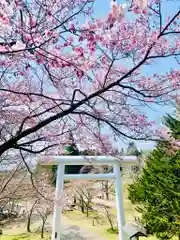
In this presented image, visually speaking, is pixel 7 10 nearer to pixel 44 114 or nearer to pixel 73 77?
pixel 73 77

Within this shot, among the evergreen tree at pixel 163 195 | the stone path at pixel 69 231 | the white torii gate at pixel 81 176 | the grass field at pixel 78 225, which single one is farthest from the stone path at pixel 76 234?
the white torii gate at pixel 81 176

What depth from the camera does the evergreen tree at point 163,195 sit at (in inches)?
233

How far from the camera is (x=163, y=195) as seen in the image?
629 centimetres

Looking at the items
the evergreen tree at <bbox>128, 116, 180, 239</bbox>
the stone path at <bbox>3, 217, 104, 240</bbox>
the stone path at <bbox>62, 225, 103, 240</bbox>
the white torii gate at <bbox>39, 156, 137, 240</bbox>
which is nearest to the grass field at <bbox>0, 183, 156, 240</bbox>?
the stone path at <bbox>3, 217, 104, 240</bbox>

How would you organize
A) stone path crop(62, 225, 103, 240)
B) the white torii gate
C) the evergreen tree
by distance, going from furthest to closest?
1. stone path crop(62, 225, 103, 240)
2. the evergreen tree
3. the white torii gate

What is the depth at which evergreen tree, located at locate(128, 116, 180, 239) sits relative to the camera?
5906 mm

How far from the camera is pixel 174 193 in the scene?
5816 mm

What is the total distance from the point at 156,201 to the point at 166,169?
0.95m

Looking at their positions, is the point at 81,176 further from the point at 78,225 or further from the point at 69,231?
the point at 78,225

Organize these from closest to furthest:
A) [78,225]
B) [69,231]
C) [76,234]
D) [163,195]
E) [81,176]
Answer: [81,176] < [163,195] < [76,234] < [69,231] < [78,225]

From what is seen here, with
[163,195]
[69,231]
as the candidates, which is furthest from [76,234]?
[163,195]

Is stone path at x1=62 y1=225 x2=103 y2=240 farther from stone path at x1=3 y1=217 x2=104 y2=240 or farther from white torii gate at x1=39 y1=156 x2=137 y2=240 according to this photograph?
white torii gate at x1=39 y1=156 x2=137 y2=240

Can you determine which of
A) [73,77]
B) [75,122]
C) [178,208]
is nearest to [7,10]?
[73,77]

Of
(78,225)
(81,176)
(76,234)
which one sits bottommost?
(76,234)
